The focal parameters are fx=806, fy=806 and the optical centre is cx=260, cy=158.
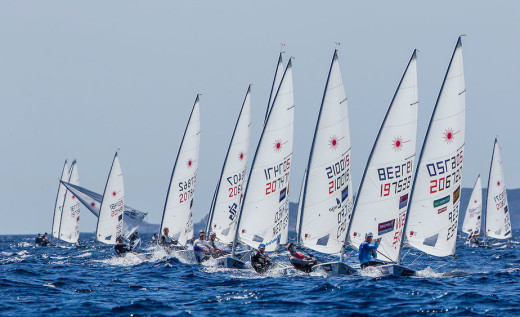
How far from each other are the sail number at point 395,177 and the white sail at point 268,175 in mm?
5165

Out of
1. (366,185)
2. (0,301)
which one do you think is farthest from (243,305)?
(366,185)

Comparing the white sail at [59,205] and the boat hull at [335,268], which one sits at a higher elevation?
the white sail at [59,205]

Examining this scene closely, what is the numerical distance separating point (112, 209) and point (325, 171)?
22.7m

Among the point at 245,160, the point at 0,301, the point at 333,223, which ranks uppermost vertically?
the point at 245,160

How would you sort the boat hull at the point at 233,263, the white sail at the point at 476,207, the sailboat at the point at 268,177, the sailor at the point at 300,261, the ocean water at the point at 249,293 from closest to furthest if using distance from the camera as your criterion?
1. the ocean water at the point at 249,293
2. the sailor at the point at 300,261
3. the boat hull at the point at 233,263
4. the sailboat at the point at 268,177
5. the white sail at the point at 476,207

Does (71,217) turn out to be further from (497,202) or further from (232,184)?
(497,202)

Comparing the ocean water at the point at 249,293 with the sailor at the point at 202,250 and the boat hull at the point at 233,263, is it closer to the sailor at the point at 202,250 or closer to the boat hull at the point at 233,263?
the boat hull at the point at 233,263

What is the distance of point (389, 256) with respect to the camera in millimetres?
25078

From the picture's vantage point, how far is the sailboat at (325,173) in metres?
26.6

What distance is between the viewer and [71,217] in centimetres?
6328

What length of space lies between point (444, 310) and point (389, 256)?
737cm

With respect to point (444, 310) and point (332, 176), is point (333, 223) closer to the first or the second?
point (332, 176)

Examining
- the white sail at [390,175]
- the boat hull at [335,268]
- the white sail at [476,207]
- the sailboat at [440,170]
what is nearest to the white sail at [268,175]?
the boat hull at [335,268]

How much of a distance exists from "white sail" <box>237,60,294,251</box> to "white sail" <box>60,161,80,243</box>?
36.2m
